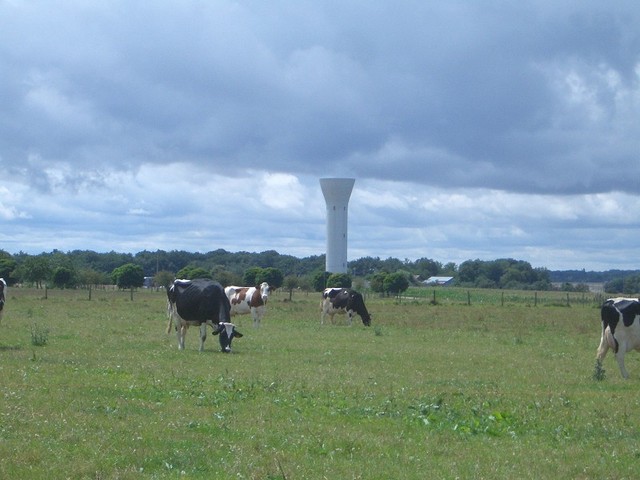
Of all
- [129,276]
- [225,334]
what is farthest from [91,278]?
[225,334]

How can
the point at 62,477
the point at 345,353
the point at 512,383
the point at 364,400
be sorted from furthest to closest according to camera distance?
the point at 345,353, the point at 512,383, the point at 364,400, the point at 62,477

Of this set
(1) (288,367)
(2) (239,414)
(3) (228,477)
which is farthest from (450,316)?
(3) (228,477)

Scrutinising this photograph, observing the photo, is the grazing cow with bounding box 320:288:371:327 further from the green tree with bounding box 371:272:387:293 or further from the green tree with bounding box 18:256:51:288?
the green tree with bounding box 371:272:387:293

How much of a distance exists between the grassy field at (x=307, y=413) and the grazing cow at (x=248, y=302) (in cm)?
1102

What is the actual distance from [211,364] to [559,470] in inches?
431

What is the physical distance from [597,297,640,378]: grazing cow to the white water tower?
105 m

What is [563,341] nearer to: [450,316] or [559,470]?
[450,316]

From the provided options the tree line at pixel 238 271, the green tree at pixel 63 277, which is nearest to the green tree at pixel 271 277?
the tree line at pixel 238 271

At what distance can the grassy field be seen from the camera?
369 inches

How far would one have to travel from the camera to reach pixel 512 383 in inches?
672

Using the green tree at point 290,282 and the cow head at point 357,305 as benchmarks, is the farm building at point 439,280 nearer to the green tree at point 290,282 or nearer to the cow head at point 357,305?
the green tree at point 290,282

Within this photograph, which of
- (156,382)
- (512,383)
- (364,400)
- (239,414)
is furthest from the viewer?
(512,383)

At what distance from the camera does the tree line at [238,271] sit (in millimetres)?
85125

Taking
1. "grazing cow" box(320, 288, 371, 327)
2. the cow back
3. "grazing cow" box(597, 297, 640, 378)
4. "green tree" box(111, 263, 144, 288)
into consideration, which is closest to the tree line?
"green tree" box(111, 263, 144, 288)
